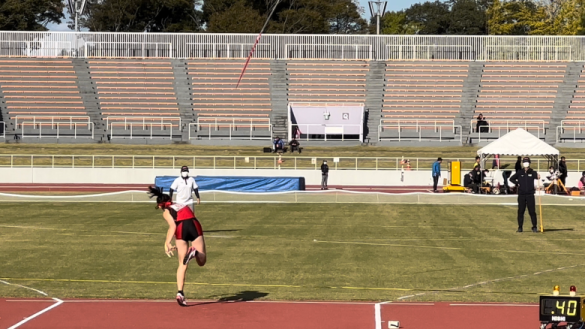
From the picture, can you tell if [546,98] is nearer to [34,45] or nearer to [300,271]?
[34,45]

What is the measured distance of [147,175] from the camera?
162 ft

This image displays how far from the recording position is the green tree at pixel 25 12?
9350 centimetres

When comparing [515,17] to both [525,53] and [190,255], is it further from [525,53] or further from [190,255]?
[190,255]

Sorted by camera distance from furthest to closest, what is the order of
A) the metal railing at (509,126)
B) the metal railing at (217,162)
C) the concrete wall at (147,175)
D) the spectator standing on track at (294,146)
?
1. the metal railing at (509,126)
2. the spectator standing on track at (294,146)
3. the metal railing at (217,162)
4. the concrete wall at (147,175)

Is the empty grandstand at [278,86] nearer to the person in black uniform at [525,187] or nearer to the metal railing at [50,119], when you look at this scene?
the metal railing at [50,119]

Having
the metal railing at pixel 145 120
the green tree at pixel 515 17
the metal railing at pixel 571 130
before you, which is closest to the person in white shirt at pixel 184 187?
the metal railing at pixel 145 120

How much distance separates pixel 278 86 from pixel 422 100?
9.88 meters

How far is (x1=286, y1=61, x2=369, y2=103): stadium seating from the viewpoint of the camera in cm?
6294

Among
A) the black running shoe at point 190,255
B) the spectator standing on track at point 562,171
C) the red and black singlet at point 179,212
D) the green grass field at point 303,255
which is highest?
the red and black singlet at point 179,212

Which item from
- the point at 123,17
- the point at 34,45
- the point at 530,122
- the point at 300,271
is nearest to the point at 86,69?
the point at 34,45

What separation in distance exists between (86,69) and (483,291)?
5401cm

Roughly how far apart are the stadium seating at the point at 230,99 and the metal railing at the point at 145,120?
5.17 feet

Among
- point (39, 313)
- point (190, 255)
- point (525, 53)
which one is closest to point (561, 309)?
point (190, 255)

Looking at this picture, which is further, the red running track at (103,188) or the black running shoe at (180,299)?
the red running track at (103,188)
